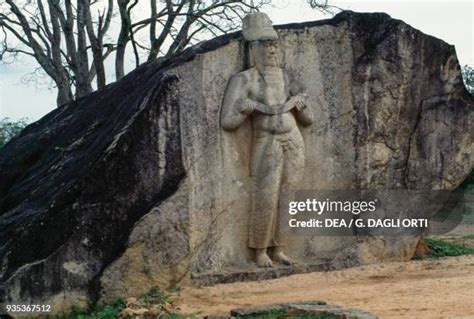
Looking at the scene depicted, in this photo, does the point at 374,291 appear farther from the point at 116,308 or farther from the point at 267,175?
the point at 116,308

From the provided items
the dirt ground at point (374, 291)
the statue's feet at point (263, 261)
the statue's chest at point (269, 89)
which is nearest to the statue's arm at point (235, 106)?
the statue's chest at point (269, 89)

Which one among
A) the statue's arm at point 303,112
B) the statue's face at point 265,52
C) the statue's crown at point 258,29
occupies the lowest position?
the statue's arm at point 303,112

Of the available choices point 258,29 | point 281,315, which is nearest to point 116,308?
point 281,315

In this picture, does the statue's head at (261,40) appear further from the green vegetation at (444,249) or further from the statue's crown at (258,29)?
the green vegetation at (444,249)

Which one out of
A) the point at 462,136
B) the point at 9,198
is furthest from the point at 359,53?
the point at 9,198

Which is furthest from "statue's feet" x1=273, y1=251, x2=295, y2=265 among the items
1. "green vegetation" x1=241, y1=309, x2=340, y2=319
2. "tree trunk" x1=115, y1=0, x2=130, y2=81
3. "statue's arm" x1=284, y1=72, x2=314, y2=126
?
"tree trunk" x1=115, y1=0, x2=130, y2=81

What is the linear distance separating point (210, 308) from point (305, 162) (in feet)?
6.66

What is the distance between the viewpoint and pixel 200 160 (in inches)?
288

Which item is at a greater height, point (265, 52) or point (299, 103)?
point (265, 52)

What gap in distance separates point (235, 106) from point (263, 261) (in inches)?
58.9

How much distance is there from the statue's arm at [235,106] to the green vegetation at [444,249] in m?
2.73

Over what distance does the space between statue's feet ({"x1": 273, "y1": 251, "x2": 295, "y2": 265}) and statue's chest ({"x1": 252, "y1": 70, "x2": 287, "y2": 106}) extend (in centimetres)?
146

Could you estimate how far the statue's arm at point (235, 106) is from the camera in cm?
745

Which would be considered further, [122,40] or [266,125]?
[122,40]
